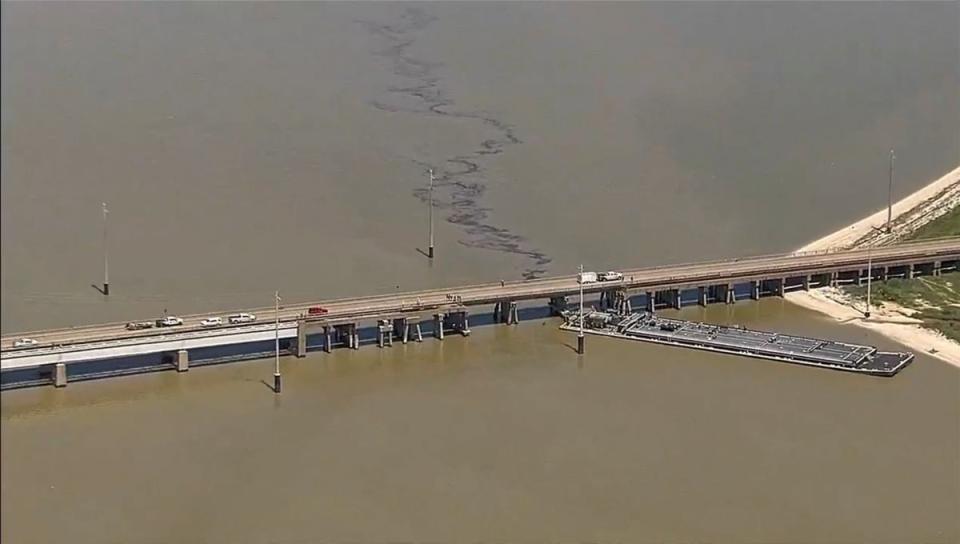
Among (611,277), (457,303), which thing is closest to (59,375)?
(457,303)

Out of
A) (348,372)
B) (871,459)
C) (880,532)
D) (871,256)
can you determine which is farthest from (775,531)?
(871,256)

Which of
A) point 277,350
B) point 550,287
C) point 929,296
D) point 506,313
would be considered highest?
point 550,287

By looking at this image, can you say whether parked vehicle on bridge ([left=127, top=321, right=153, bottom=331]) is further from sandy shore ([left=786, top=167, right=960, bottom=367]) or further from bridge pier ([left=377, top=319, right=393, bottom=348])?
sandy shore ([left=786, top=167, right=960, bottom=367])

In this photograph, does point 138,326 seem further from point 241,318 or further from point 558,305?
point 558,305

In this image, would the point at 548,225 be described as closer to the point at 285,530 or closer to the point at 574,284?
the point at 574,284

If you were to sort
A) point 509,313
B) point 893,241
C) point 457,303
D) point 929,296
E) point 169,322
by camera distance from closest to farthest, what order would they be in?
point 169,322 → point 457,303 → point 509,313 → point 929,296 → point 893,241

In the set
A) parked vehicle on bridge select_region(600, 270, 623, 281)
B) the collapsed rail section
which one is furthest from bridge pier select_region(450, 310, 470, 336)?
parked vehicle on bridge select_region(600, 270, 623, 281)
